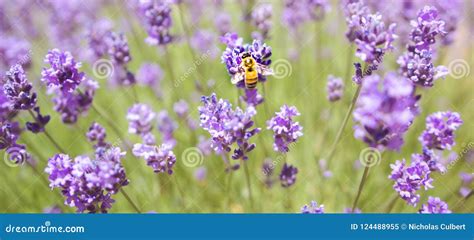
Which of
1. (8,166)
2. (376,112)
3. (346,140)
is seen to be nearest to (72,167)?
(376,112)

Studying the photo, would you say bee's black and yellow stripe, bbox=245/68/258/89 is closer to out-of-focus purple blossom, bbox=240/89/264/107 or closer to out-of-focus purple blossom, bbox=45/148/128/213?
out-of-focus purple blossom, bbox=240/89/264/107

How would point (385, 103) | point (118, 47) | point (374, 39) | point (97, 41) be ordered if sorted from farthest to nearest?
1. point (97, 41)
2. point (118, 47)
3. point (374, 39)
4. point (385, 103)

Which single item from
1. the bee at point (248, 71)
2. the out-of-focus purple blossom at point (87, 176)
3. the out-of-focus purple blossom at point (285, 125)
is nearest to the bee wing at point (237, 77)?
the bee at point (248, 71)

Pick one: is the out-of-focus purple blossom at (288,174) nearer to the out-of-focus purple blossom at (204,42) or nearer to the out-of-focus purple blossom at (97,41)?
the out-of-focus purple blossom at (97,41)

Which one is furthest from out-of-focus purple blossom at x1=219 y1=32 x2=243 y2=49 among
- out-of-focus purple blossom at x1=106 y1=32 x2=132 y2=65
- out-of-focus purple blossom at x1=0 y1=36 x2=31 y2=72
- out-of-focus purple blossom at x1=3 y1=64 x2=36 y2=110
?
out-of-focus purple blossom at x1=0 y1=36 x2=31 y2=72

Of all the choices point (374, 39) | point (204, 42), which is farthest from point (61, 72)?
point (204, 42)

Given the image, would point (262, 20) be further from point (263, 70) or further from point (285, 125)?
point (285, 125)

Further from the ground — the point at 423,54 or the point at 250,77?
the point at 250,77
